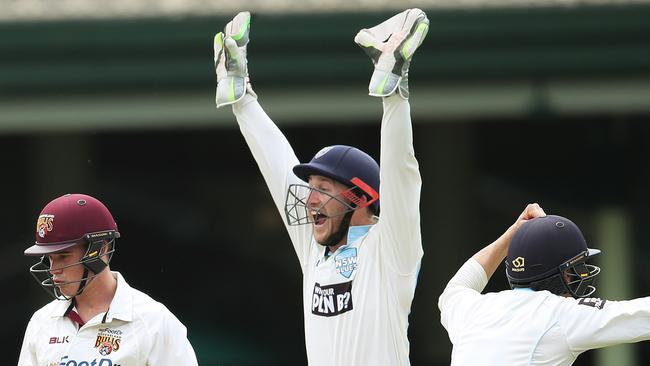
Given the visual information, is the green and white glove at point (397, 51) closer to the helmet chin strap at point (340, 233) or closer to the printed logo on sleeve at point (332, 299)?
the helmet chin strap at point (340, 233)

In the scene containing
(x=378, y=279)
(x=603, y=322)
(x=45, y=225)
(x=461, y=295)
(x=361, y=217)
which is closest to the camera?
(x=603, y=322)

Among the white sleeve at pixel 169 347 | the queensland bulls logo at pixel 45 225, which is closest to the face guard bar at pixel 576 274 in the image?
the white sleeve at pixel 169 347

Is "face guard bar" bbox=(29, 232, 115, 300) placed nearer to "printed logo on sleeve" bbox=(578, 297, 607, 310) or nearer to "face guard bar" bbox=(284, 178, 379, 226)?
"face guard bar" bbox=(284, 178, 379, 226)

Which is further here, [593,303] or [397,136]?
[397,136]

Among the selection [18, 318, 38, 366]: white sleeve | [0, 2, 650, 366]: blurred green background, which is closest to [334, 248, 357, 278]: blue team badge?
[18, 318, 38, 366]: white sleeve

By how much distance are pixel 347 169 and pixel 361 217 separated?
20cm

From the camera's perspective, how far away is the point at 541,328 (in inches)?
177

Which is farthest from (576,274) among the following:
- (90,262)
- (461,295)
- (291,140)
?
(291,140)

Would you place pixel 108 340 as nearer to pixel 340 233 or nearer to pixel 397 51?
pixel 340 233

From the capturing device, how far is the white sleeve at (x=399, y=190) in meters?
4.82

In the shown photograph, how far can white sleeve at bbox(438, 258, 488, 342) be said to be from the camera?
15.8 ft

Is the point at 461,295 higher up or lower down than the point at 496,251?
lower down

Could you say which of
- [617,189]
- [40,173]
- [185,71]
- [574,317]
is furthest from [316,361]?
[40,173]

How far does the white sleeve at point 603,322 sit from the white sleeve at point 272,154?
1318mm
